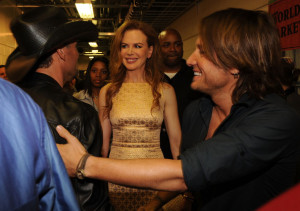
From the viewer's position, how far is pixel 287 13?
386 cm

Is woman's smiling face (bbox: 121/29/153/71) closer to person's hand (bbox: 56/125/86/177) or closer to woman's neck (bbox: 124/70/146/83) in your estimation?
woman's neck (bbox: 124/70/146/83)

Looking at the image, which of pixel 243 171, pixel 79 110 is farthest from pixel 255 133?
pixel 79 110

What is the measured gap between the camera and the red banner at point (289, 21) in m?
3.69

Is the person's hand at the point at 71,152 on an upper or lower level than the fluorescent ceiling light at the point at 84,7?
lower

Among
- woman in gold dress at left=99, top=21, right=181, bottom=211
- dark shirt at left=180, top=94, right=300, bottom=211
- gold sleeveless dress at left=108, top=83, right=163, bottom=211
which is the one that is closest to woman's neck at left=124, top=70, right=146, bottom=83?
woman in gold dress at left=99, top=21, right=181, bottom=211

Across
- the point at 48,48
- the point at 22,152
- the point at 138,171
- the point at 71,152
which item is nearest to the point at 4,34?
the point at 48,48

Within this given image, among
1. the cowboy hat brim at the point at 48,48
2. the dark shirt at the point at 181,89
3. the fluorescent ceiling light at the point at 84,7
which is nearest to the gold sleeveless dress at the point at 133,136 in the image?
the dark shirt at the point at 181,89

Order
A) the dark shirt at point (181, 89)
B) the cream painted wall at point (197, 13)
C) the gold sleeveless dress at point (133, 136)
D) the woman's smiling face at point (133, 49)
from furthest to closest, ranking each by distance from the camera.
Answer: the cream painted wall at point (197, 13) < the dark shirt at point (181, 89) < the woman's smiling face at point (133, 49) < the gold sleeveless dress at point (133, 136)

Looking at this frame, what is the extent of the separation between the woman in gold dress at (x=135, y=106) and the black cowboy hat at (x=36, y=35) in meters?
1.07

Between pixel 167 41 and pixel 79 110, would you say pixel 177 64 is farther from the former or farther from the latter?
pixel 79 110

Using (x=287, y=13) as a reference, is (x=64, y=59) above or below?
below

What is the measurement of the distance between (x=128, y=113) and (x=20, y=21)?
128 cm

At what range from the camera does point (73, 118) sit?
1438mm

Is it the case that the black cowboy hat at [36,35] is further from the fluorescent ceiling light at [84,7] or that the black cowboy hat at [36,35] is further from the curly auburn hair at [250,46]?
the fluorescent ceiling light at [84,7]
